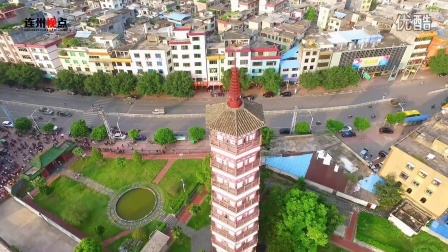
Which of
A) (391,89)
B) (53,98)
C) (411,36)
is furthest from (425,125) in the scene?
(53,98)

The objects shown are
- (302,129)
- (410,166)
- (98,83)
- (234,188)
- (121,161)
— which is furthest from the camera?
(98,83)

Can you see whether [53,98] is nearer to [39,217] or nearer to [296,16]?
[39,217]

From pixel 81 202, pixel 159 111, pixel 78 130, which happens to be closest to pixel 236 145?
pixel 81 202

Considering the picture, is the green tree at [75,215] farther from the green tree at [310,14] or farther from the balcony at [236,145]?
the green tree at [310,14]

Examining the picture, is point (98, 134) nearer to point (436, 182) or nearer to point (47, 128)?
point (47, 128)

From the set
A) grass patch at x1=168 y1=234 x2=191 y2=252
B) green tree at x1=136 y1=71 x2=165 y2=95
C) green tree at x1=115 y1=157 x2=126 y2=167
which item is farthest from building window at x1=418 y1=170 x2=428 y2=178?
green tree at x1=136 y1=71 x2=165 y2=95

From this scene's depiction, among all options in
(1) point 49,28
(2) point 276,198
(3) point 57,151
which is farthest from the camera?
(1) point 49,28
